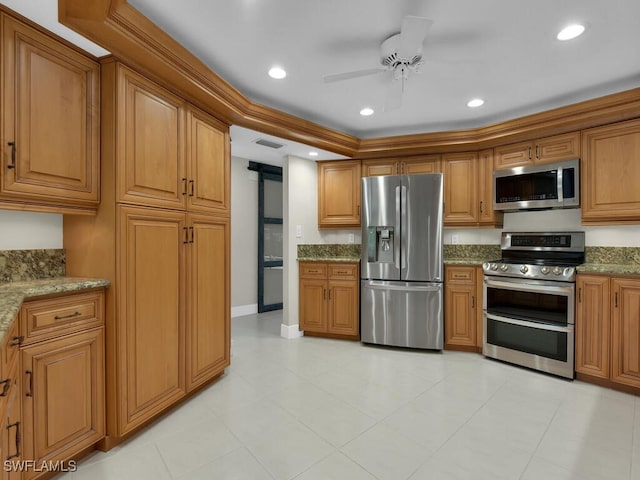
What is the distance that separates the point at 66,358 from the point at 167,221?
912mm

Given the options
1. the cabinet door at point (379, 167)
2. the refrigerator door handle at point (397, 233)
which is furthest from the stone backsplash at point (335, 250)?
the cabinet door at point (379, 167)

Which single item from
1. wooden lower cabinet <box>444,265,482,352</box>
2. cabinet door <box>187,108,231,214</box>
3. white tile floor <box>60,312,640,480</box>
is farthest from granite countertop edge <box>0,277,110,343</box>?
wooden lower cabinet <box>444,265,482,352</box>

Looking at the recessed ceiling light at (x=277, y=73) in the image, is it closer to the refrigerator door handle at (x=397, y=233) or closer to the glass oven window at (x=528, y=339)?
the refrigerator door handle at (x=397, y=233)

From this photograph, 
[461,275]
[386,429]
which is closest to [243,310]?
[461,275]

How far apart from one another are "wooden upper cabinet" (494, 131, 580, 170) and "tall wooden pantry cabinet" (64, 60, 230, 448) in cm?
288

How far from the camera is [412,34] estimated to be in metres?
1.78

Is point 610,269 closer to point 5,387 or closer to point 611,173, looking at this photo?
point 611,173

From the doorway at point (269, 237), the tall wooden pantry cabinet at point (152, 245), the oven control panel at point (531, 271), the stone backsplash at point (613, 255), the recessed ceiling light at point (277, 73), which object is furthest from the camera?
the doorway at point (269, 237)

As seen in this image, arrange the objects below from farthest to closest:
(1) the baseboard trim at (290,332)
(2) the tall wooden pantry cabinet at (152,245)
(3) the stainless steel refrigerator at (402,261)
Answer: (1) the baseboard trim at (290,332)
(3) the stainless steel refrigerator at (402,261)
(2) the tall wooden pantry cabinet at (152,245)

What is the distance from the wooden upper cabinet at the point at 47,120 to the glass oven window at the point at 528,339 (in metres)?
3.44

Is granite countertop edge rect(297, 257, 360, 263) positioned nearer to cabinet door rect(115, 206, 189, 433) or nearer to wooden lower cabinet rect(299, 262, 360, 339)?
wooden lower cabinet rect(299, 262, 360, 339)

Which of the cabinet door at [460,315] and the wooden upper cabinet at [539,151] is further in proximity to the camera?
the cabinet door at [460,315]

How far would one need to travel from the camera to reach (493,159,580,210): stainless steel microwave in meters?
3.01

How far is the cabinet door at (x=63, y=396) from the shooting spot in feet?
4.88
